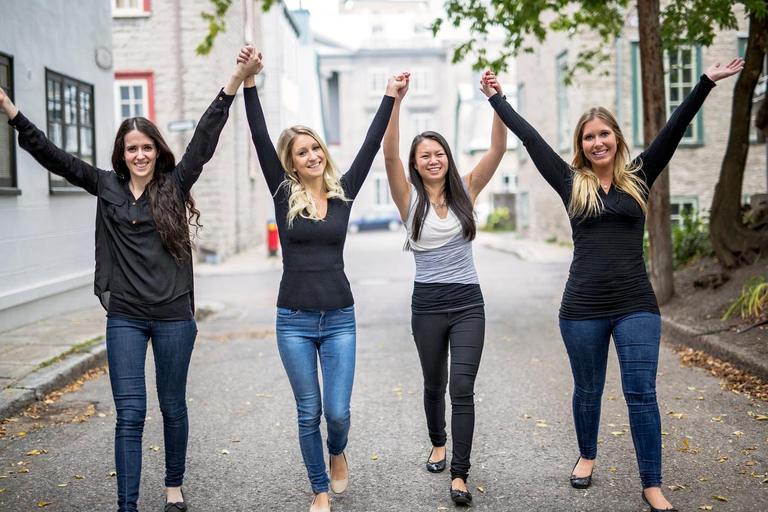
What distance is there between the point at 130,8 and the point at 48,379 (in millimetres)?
15376

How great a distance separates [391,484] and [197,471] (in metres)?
1.18

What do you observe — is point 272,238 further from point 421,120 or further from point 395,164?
point 421,120

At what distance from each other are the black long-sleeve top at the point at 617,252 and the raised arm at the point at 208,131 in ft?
4.89

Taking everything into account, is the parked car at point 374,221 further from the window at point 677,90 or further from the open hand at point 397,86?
the open hand at point 397,86

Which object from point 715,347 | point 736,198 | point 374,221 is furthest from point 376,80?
point 715,347

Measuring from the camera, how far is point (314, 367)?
13.5 feet

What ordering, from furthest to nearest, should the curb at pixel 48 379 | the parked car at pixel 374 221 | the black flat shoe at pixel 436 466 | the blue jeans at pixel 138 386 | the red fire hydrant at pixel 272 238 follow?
the parked car at pixel 374 221
the red fire hydrant at pixel 272 238
the curb at pixel 48 379
the black flat shoe at pixel 436 466
the blue jeans at pixel 138 386

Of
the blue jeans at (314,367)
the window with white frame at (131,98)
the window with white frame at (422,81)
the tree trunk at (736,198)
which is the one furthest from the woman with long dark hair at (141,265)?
the window with white frame at (422,81)

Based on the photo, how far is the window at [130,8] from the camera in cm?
1972

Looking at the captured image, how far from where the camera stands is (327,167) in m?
4.27

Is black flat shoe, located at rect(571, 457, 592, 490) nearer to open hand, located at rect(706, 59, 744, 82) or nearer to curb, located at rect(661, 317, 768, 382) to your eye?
open hand, located at rect(706, 59, 744, 82)

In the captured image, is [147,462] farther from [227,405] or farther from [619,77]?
[619,77]

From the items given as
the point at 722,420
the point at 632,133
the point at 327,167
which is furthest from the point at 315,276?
the point at 632,133

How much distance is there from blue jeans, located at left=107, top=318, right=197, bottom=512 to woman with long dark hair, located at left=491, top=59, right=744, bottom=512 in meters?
1.98
